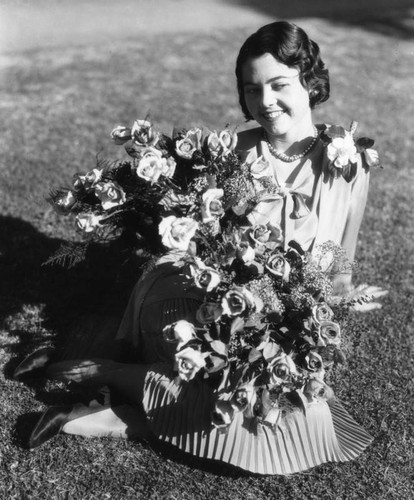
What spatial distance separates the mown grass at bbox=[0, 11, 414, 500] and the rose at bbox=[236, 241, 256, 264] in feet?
3.30

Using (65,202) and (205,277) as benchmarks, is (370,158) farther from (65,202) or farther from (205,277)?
(65,202)

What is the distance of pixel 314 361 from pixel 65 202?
154cm

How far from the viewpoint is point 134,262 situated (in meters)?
5.26

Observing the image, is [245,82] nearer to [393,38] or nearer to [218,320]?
[218,320]

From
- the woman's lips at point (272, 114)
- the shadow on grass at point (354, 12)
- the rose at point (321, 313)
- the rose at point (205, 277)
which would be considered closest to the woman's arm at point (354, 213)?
the woman's lips at point (272, 114)

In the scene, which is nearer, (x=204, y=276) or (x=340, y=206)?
(x=204, y=276)

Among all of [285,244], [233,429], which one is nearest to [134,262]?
[285,244]

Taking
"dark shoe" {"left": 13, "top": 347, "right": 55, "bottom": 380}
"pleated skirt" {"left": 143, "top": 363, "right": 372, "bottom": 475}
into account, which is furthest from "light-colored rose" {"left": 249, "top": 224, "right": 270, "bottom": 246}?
"dark shoe" {"left": 13, "top": 347, "right": 55, "bottom": 380}

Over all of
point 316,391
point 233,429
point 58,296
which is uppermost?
point 316,391

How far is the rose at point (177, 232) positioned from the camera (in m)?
3.12

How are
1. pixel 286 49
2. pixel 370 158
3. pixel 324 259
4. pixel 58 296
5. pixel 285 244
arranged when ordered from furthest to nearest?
pixel 58 296 < pixel 370 158 < pixel 285 244 < pixel 286 49 < pixel 324 259

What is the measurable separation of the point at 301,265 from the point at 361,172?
0.99m

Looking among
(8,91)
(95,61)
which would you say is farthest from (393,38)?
(8,91)

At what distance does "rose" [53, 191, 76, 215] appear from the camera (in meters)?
3.69
